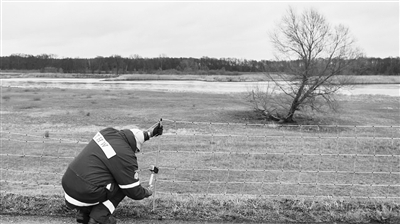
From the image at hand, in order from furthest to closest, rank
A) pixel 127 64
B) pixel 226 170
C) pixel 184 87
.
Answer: pixel 127 64 < pixel 184 87 < pixel 226 170

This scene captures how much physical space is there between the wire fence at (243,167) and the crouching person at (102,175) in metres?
2.36

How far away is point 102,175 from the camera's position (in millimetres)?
3232

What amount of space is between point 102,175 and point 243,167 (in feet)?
23.3

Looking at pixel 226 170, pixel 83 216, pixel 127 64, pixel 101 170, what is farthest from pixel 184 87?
pixel 127 64

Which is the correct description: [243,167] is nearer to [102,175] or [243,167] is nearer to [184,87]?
[102,175]

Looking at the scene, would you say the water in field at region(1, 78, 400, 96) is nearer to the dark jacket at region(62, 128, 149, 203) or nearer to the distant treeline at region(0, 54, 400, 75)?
the dark jacket at region(62, 128, 149, 203)

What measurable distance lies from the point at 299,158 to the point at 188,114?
47.6 feet

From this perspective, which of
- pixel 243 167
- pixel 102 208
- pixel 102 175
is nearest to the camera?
pixel 102 175

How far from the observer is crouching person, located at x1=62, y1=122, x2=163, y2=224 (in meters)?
3.22

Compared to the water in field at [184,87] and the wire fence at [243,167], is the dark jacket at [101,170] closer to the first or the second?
the wire fence at [243,167]

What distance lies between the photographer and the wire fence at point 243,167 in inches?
276

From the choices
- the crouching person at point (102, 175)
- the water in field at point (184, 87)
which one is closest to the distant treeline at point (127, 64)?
the water in field at point (184, 87)

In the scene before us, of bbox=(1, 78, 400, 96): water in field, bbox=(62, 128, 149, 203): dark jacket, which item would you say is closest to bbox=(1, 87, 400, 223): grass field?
bbox=(62, 128, 149, 203): dark jacket

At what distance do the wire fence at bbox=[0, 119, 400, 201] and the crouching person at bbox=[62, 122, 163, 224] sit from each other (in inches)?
93.0
